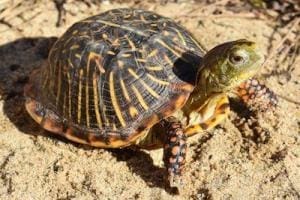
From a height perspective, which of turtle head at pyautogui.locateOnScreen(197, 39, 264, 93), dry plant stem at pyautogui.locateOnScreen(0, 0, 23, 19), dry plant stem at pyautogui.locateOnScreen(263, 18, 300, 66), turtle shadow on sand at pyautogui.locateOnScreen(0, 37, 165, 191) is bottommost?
turtle shadow on sand at pyautogui.locateOnScreen(0, 37, 165, 191)

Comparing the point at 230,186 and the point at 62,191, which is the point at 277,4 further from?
the point at 62,191

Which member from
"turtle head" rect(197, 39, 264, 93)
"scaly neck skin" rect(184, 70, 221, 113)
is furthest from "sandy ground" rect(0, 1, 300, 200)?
"turtle head" rect(197, 39, 264, 93)

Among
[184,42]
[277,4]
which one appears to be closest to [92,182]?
[184,42]

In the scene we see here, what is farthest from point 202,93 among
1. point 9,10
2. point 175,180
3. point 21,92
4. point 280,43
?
point 9,10

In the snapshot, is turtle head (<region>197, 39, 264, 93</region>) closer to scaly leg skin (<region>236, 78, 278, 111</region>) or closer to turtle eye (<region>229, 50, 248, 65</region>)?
turtle eye (<region>229, 50, 248, 65</region>)

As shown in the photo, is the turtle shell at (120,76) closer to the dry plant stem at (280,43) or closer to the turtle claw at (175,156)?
the turtle claw at (175,156)
